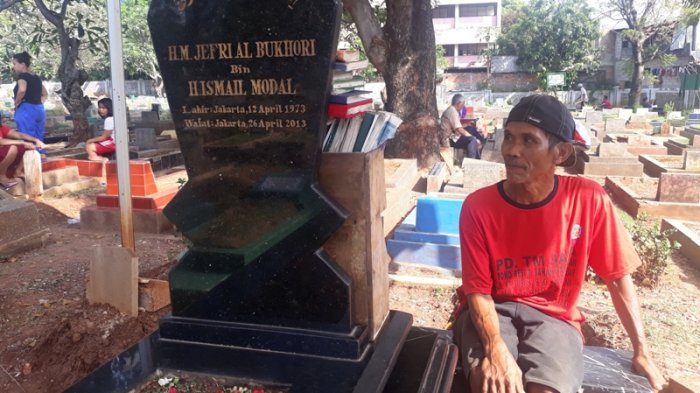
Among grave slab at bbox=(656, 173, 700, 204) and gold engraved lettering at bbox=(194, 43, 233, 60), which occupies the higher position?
gold engraved lettering at bbox=(194, 43, 233, 60)

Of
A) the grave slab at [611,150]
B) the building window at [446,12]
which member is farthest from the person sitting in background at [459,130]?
the building window at [446,12]

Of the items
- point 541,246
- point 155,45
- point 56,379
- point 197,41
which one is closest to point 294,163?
point 197,41

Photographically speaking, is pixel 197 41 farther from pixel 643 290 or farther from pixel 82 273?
pixel 643 290

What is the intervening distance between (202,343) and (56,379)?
4.68 ft

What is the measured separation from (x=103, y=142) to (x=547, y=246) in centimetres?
820

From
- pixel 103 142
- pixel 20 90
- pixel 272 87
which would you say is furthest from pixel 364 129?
pixel 103 142

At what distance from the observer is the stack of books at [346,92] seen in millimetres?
2119

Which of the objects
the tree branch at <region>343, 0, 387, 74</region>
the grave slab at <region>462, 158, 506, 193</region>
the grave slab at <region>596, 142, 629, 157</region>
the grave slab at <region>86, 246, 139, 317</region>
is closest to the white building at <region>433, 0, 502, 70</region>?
the grave slab at <region>596, 142, 629, 157</region>

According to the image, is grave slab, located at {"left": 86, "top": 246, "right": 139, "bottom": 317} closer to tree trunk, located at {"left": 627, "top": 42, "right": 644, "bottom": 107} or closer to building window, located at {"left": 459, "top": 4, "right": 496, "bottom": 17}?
tree trunk, located at {"left": 627, "top": 42, "right": 644, "bottom": 107}

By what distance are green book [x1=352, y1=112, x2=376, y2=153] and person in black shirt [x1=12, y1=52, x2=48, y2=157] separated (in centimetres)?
711

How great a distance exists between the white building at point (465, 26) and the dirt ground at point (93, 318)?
43.7 metres

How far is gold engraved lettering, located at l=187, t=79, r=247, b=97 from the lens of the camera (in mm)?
2180

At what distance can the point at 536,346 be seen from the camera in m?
2.12

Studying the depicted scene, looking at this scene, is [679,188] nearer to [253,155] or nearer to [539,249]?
[539,249]
